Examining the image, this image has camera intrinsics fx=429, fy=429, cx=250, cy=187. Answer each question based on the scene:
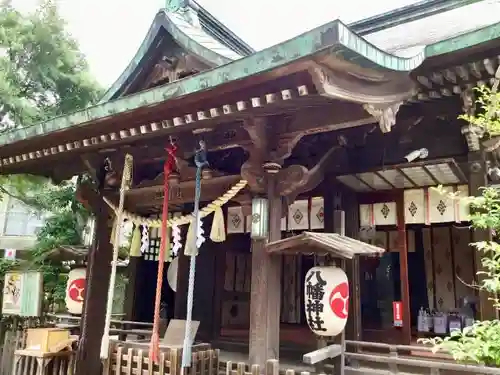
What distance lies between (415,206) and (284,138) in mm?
3000

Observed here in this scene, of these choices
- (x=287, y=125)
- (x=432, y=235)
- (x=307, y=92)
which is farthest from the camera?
(x=432, y=235)

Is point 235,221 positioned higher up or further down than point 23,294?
higher up

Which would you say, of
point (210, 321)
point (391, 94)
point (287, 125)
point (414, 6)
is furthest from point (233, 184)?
point (414, 6)

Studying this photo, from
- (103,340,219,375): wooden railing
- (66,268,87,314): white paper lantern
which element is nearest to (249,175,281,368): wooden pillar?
(103,340,219,375): wooden railing

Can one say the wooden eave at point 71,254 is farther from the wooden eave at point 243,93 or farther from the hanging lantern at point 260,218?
the hanging lantern at point 260,218

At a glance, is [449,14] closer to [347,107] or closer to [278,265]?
[347,107]

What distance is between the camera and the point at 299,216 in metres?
7.67

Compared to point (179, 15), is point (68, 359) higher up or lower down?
lower down

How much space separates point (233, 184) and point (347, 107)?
192 centimetres

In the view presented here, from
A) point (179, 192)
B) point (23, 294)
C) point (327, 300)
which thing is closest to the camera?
point (327, 300)

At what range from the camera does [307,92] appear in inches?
161

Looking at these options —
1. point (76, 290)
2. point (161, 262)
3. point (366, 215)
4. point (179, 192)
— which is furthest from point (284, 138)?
point (76, 290)

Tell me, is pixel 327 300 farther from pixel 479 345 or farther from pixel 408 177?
pixel 408 177

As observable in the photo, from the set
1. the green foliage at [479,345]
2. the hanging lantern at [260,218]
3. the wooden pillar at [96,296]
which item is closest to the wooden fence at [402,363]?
the green foliage at [479,345]
